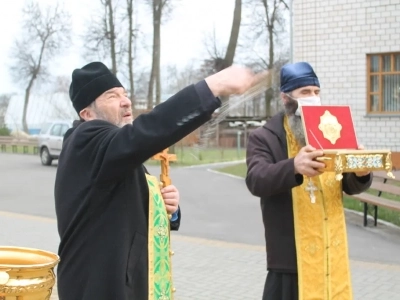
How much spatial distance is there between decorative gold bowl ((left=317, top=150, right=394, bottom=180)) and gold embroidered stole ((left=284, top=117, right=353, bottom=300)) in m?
0.25

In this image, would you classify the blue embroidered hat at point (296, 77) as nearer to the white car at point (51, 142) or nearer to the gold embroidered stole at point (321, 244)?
the gold embroidered stole at point (321, 244)

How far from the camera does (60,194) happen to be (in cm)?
254

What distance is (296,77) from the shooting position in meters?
3.31

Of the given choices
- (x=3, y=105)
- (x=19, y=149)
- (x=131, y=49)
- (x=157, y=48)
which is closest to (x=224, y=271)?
(x=157, y=48)

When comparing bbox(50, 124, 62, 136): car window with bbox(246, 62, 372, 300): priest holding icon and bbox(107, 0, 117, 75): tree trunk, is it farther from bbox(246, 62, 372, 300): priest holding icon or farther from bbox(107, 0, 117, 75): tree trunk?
bbox(246, 62, 372, 300): priest holding icon

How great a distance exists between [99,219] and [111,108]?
17.5 inches

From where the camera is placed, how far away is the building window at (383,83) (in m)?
17.0

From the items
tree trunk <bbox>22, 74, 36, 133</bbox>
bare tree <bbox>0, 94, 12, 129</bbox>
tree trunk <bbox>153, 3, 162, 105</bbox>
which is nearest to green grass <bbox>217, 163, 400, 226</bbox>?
tree trunk <bbox>153, 3, 162, 105</bbox>

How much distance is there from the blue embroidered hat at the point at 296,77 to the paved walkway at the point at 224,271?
3503 millimetres

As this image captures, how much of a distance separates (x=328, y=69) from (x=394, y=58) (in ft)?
5.58

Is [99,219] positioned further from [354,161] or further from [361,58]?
[361,58]

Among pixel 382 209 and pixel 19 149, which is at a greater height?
pixel 382 209

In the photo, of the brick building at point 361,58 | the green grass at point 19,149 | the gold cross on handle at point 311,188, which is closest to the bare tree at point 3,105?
the green grass at point 19,149

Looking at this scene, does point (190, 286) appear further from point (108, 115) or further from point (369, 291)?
point (108, 115)
